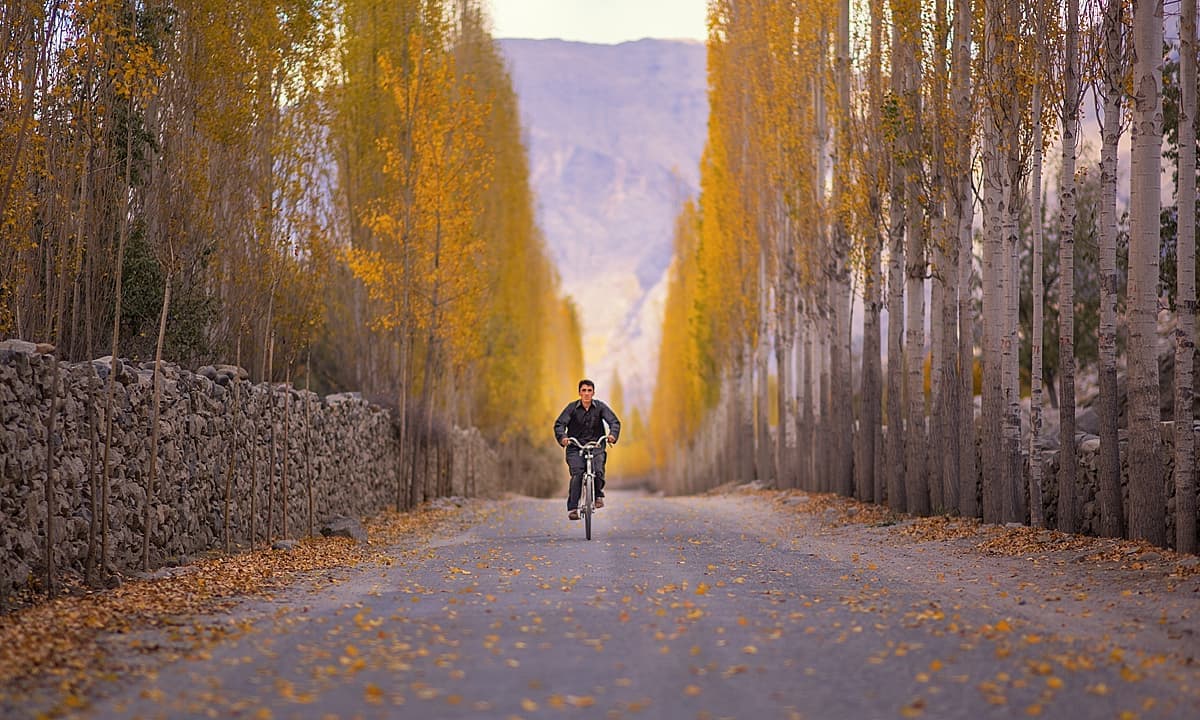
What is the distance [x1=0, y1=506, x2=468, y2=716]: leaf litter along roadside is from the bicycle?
96.7 inches

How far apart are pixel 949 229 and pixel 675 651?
13366mm

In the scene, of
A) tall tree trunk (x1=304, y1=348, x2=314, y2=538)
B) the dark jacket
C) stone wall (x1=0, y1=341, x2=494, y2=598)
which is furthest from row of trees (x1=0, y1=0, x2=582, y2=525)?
the dark jacket

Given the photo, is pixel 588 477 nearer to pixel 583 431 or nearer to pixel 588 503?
pixel 588 503

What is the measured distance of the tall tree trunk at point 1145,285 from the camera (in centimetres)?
1342

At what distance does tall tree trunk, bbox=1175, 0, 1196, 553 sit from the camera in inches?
502

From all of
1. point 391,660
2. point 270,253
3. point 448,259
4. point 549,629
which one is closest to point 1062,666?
point 549,629

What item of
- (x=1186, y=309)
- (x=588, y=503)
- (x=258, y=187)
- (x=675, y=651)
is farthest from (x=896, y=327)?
(x=675, y=651)

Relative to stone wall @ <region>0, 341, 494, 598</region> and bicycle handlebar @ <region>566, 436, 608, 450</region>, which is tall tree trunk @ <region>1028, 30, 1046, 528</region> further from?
stone wall @ <region>0, 341, 494, 598</region>

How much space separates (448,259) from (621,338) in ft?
562

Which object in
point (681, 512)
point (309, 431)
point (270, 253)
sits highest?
point (270, 253)

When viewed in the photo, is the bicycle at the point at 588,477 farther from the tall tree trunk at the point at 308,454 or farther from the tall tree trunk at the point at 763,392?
the tall tree trunk at the point at 763,392

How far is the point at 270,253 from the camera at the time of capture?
1988 centimetres

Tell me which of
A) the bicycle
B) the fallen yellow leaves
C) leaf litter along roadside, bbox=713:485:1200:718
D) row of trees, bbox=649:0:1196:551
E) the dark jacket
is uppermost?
row of trees, bbox=649:0:1196:551

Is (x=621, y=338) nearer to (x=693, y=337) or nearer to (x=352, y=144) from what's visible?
(x=693, y=337)
